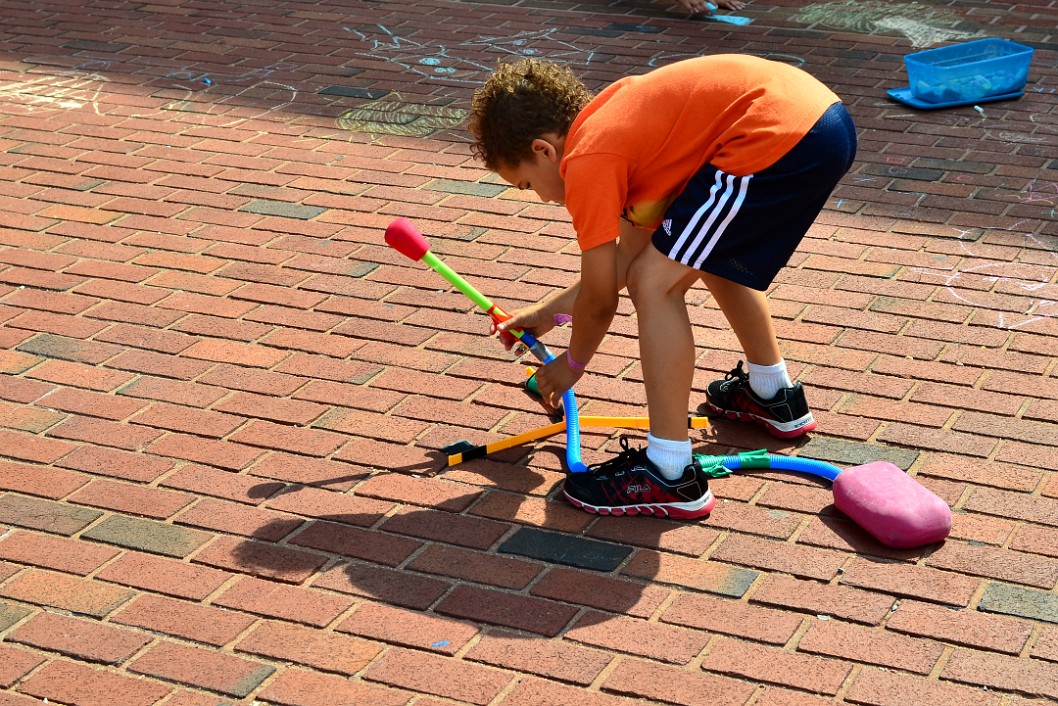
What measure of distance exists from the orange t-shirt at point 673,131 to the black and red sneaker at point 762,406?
659mm

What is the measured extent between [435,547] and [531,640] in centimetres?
40

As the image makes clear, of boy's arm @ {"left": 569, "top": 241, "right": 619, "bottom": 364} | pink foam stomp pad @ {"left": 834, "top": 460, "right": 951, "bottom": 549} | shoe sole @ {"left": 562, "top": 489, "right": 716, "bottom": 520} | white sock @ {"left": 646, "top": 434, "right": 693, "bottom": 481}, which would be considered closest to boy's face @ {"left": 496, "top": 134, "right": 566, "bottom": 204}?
boy's arm @ {"left": 569, "top": 241, "right": 619, "bottom": 364}

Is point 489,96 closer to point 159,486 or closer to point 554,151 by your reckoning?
point 554,151

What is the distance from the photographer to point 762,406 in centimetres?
329

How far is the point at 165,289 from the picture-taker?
13.8 feet

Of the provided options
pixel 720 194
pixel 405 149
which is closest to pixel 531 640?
pixel 720 194

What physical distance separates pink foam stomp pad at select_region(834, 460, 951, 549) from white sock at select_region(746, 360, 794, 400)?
377 mm

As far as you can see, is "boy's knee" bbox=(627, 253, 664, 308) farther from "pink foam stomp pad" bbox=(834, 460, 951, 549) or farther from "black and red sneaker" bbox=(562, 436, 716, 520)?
"pink foam stomp pad" bbox=(834, 460, 951, 549)

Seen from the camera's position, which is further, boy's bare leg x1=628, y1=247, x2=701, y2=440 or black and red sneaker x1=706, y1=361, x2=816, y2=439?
black and red sneaker x1=706, y1=361, x2=816, y2=439

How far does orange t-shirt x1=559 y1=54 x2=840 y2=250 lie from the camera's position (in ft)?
9.13

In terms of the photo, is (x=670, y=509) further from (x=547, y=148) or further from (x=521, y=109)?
(x=521, y=109)

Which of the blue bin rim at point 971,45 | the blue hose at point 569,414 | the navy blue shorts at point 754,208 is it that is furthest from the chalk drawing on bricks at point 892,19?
the blue hose at point 569,414

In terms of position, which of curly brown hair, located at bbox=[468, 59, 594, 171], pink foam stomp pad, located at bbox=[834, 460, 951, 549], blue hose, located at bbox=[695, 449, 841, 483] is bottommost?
blue hose, located at bbox=[695, 449, 841, 483]

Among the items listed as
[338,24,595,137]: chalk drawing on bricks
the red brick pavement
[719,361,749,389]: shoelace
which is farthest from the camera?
[338,24,595,137]: chalk drawing on bricks
